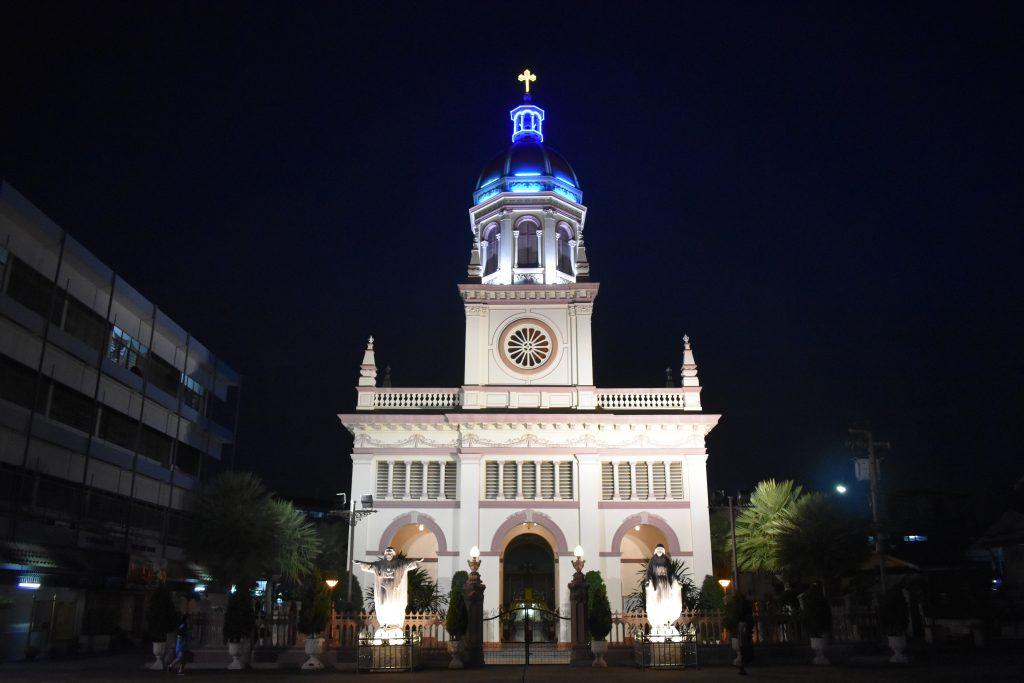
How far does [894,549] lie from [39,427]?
49.1 meters

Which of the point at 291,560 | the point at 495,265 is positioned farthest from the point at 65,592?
the point at 495,265

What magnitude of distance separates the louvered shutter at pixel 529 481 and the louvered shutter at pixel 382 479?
264 inches

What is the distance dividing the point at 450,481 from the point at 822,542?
17277mm

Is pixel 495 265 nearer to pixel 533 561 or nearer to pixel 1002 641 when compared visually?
pixel 533 561

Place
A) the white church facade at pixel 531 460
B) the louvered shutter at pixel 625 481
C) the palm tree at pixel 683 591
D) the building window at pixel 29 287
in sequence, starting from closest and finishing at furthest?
1. the building window at pixel 29 287
2. the palm tree at pixel 683 591
3. the white church facade at pixel 531 460
4. the louvered shutter at pixel 625 481

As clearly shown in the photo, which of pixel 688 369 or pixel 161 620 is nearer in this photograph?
pixel 161 620

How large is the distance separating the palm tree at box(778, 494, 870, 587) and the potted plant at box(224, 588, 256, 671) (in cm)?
2300

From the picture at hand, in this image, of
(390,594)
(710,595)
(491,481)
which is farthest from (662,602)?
(491,481)

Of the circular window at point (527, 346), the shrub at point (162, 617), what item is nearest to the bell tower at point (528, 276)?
the circular window at point (527, 346)

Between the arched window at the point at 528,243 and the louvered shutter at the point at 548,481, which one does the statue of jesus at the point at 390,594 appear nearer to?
the louvered shutter at the point at 548,481

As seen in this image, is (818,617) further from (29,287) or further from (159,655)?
(29,287)

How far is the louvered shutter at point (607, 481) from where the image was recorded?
39.1 metres

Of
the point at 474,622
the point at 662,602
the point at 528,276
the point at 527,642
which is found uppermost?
the point at 528,276

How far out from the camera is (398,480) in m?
39.2
